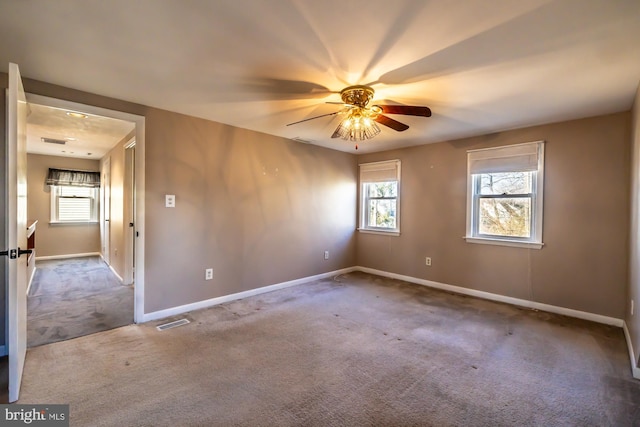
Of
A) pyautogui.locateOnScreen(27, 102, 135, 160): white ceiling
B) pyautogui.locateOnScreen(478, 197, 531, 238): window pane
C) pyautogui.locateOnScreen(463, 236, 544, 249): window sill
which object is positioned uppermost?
pyautogui.locateOnScreen(27, 102, 135, 160): white ceiling

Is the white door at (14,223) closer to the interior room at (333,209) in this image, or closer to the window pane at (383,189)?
the interior room at (333,209)

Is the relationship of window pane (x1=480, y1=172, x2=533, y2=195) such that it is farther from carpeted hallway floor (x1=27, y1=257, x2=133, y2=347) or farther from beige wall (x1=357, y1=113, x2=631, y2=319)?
carpeted hallway floor (x1=27, y1=257, x2=133, y2=347)

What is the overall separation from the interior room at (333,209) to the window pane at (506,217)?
0.08ft

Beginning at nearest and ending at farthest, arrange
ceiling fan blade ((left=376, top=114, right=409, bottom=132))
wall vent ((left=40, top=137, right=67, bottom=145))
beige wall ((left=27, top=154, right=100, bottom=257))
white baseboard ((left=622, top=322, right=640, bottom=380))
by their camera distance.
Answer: white baseboard ((left=622, top=322, right=640, bottom=380))
ceiling fan blade ((left=376, top=114, right=409, bottom=132))
wall vent ((left=40, top=137, right=67, bottom=145))
beige wall ((left=27, top=154, right=100, bottom=257))

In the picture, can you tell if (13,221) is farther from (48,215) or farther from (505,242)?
(48,215)

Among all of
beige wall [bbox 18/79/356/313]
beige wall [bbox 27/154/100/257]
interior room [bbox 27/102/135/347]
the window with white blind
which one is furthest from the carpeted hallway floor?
the window with white blind

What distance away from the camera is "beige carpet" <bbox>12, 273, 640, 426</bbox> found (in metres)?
1.81

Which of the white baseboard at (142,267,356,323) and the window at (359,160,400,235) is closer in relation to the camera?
the white baseboard at (142,267,356,323)

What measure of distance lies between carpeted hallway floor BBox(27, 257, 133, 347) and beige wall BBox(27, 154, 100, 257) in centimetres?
109

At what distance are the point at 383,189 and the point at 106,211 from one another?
5514 mm

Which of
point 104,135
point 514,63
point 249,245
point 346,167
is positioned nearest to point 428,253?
point 346,167

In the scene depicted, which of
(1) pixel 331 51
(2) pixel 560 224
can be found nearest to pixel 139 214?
(1) pixel 331 51

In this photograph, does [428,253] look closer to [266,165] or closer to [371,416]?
[266,165]

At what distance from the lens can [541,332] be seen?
118 inches
